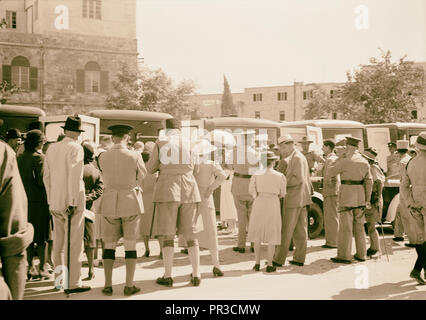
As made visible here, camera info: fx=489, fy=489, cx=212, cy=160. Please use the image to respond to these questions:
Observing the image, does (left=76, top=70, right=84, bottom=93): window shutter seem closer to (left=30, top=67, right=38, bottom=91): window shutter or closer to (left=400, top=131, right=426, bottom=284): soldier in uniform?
(left=30, top=67, right=38, bottom=91): window shutter

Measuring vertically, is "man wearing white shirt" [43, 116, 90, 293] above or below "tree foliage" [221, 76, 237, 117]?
below

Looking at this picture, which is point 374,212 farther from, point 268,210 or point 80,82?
point 80,82

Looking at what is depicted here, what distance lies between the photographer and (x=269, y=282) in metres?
7.12

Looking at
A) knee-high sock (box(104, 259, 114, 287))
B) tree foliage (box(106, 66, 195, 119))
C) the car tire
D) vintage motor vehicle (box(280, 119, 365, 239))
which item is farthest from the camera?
tree foliage (box(106, 66, 195, 119))

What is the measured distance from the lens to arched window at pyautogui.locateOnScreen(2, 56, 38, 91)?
3384cm

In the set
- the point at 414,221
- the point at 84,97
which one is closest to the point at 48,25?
the point at 84,97

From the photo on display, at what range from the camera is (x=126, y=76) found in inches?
1326

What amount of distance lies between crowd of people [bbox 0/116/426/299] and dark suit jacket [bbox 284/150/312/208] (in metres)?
0.02

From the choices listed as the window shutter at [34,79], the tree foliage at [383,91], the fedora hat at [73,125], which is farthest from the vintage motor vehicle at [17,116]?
the tree foliage at [383,91]

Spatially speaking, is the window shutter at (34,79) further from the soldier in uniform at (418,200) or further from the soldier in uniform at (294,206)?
the soldier in uniform at (418,200)

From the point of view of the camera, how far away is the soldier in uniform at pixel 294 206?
829 cm

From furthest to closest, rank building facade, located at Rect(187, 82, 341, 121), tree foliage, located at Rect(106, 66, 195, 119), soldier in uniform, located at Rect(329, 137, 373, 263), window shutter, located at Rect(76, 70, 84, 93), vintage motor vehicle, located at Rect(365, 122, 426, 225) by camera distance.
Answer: building facade, located at Rect(187, 82, 341, 121), window shutter, located at Rect(76, 70, 84, 93), tree foliage, located at Rect(106, 66, 195, 119), vintage motor vehicle, located at Rect(365, 122, 426, 225), soldier in uniform, located at Rect(329, 137, 373, 263)

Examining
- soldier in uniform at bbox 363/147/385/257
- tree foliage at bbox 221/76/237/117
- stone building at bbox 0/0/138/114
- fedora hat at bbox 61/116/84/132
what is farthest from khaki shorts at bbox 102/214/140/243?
tree foliage at bbox 221/76/237/117
